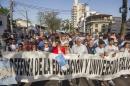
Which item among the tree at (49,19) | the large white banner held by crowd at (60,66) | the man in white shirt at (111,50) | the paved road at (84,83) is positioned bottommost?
the paved road at (84,83)

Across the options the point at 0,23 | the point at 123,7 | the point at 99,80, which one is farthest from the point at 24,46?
the point at 0,23

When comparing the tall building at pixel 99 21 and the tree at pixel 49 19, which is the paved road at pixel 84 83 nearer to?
the tree at pixel 49 19

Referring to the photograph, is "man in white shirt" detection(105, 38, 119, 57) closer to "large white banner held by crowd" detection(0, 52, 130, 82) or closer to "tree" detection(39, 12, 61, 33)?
"large white banner held by crowd" detection(0, 52, 130, 82)

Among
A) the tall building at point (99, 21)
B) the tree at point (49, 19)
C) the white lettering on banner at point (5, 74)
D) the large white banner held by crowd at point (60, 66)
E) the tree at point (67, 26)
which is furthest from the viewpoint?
the tree at point (67, 26)

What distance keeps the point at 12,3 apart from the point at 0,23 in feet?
22.1

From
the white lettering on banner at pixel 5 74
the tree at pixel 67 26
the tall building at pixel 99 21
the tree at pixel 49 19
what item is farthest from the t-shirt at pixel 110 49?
the tall building at pixel 99 21

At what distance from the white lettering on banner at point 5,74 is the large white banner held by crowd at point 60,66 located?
117cm

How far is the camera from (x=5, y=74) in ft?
27.4

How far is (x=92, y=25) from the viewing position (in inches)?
Result: 5032

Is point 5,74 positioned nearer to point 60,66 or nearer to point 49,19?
point 60,66

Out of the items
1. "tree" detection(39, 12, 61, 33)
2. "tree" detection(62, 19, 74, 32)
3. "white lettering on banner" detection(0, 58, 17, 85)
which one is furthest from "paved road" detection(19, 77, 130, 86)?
"tree" detection(62, 19, 74, 32)

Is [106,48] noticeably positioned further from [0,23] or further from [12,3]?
[12,3]

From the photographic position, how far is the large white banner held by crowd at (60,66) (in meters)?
10.1

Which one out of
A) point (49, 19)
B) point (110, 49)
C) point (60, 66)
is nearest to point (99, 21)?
point (49, 19)
